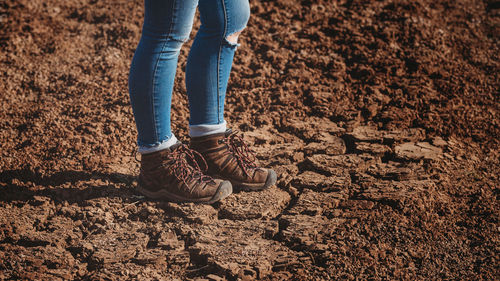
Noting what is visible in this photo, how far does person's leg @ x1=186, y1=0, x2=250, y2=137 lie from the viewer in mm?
1819

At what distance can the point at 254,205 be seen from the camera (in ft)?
6.93

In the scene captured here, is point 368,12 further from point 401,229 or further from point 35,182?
point 35,182

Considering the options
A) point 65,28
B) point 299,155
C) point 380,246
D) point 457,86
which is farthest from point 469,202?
point 65,28

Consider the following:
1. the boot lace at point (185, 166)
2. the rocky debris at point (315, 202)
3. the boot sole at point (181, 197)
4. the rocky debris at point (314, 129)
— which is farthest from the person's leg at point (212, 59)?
the rocky debris at point (314, 129)

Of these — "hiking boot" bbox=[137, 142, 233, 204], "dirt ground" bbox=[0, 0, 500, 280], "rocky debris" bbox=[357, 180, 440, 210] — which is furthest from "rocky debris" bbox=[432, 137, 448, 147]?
"hiking boot" bbox=[137, 142, 233, 204]

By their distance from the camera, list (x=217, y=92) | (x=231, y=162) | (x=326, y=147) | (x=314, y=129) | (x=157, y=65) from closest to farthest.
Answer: (x=157, y=65) < (x=217, y=92) < (x=231, y=162) < (x=326, y=147) < (x=314, y=129)

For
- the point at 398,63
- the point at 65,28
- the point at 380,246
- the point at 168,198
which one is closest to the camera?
the point at 380,246

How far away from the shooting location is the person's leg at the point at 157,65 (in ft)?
5.32

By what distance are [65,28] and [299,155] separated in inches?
91.4

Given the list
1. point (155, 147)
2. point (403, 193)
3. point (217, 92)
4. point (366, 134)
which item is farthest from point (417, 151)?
point (155, 147)

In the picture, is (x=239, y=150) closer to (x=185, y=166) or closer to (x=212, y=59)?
(x=185, y=166)

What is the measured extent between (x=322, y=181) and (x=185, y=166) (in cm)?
73

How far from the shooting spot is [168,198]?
79.8 inches

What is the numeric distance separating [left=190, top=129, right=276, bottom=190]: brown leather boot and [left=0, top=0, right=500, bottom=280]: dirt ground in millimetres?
76
